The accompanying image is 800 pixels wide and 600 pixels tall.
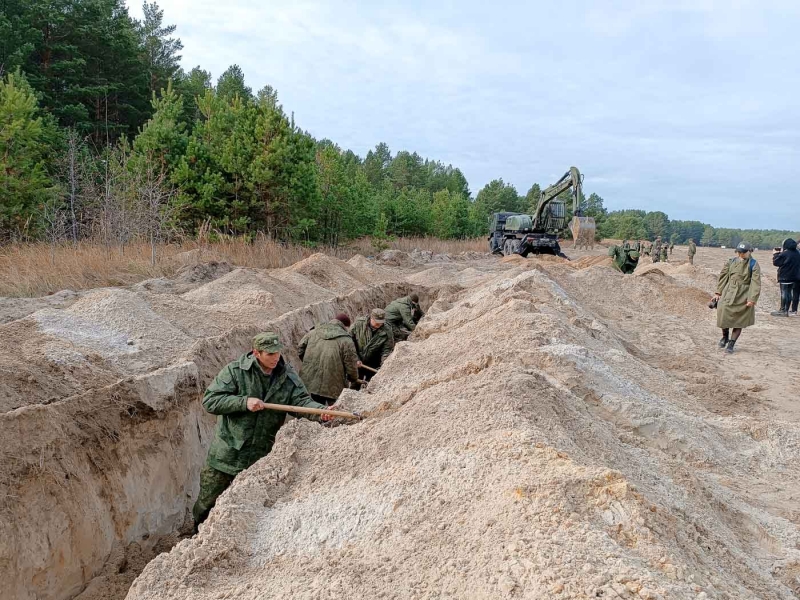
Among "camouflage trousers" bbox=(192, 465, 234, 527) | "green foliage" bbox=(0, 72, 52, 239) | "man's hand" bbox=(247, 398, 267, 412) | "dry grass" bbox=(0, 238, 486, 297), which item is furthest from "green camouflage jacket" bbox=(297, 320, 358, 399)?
"green foliage" bbox=(0, 72, 52, 239)

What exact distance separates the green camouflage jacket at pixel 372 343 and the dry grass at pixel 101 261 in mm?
5310

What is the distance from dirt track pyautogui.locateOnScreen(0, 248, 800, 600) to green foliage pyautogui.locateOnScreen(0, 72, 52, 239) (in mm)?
7586

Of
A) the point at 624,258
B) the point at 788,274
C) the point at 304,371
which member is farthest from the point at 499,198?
the point at 304,371

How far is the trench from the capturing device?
4.02m

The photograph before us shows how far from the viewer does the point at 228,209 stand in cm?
1714

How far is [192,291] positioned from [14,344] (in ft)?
14.6

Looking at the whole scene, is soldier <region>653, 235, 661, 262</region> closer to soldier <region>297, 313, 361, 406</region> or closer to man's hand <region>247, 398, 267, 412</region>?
soldier <region>297, 313, 361, 406</region>

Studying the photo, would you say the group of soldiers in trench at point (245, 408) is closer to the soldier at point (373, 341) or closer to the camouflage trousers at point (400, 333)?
the soldier at point (373, 341)

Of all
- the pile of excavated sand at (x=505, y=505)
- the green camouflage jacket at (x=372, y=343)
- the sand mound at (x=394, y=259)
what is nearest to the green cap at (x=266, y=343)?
the pile of excavated sand at (x=505, y=505)

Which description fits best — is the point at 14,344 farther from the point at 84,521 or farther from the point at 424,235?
the point at 424,235

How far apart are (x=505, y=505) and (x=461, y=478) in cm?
41

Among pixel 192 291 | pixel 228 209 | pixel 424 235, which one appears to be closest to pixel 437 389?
pixel 192 291

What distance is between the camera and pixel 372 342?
25.3ft

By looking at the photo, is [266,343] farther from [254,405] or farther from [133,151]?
[133,151]
